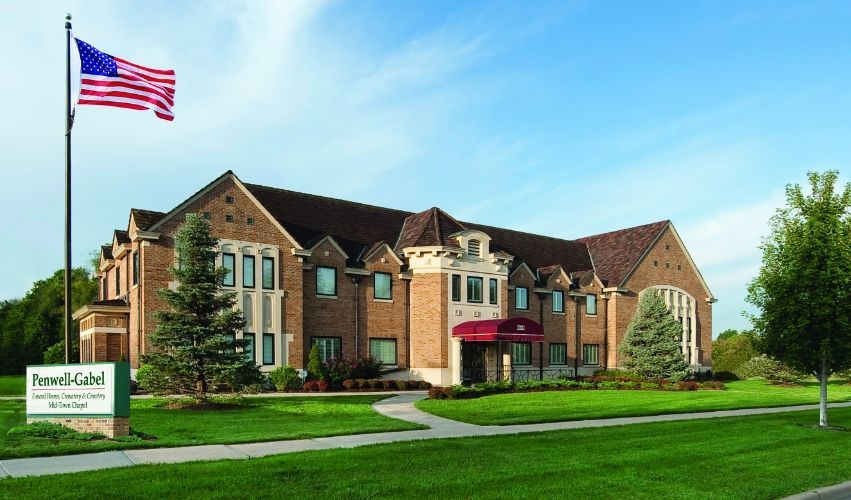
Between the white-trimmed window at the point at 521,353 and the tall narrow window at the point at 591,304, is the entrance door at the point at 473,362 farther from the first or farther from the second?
the tall narrow window at the point at 591,304

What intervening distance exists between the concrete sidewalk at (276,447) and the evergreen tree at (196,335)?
5.18m

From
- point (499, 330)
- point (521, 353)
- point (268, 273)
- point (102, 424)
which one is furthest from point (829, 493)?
point (521, 353)

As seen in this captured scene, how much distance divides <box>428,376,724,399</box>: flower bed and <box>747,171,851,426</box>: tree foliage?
11.3 metres

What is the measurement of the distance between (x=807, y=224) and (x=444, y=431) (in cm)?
1083

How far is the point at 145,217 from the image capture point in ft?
97.9

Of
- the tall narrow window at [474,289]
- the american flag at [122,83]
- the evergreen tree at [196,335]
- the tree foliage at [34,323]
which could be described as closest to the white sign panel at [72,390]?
the american flag at [122,83]

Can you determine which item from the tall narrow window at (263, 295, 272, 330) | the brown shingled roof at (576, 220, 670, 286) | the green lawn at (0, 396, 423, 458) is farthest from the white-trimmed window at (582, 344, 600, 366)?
the green lawn at (0, 396, 423, 458)

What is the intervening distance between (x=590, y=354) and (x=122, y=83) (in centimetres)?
3514

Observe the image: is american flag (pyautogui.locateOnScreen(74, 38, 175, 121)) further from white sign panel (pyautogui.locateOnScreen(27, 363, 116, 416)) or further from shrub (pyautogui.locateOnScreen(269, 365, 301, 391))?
shrub (pyautogui.locateOnScreen(269, 365, 301, 391))

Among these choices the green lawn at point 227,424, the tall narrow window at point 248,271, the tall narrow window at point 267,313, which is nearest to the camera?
the green lawn at point 227,424

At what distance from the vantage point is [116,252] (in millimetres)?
33719

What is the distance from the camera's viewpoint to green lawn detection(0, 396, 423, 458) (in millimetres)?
13398

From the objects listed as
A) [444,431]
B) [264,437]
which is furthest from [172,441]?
[444,431]

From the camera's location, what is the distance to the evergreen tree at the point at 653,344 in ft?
132
